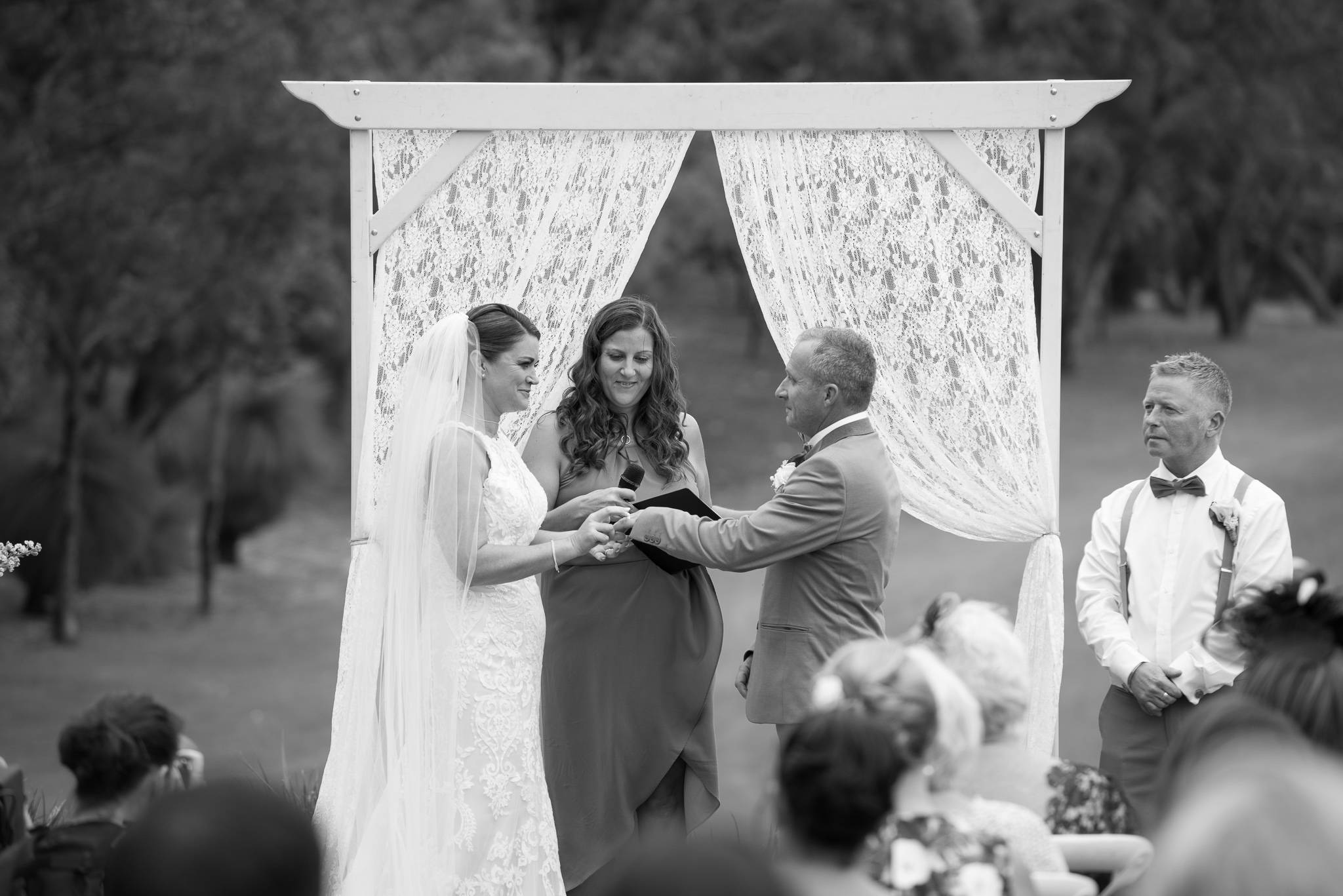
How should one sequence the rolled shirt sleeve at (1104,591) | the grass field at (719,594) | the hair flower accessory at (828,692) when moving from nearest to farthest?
the hair flower accessory at (828,692)
the rolled shirt sleeve at (1104,591)
the grass field at (719,594)

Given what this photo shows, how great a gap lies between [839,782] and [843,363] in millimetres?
2031

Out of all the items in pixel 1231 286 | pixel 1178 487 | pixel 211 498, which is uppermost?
pixel 1231 286

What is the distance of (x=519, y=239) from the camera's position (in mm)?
4914

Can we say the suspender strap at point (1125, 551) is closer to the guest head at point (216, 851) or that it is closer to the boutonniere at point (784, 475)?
the boutonniere at point (784, 475)

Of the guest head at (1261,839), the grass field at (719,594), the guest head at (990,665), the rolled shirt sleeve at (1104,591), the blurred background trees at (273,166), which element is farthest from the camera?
the blurred background trees at (273,166)

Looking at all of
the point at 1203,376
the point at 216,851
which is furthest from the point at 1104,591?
the point at 216,851

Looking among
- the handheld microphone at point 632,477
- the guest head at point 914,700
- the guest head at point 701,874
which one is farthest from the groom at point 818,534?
the guest head at point 701,874

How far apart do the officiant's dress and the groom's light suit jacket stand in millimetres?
377

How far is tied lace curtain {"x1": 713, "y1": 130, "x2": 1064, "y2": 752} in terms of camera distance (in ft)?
15.8

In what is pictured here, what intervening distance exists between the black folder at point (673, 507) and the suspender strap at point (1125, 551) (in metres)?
1.28

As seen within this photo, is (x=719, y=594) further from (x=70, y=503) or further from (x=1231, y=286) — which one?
(x=1231, y=286)

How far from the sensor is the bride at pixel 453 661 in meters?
3.89

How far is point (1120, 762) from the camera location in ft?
13.5

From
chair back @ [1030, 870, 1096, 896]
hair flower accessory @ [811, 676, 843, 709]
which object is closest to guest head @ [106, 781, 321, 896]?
hair flower accessory @ [811, 676, 843, 709]
